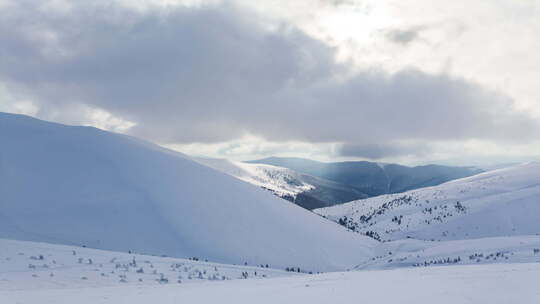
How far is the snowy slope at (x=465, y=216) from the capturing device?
56188 millimetres

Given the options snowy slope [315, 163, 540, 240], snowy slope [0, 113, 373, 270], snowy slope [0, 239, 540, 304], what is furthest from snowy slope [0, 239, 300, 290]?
snowy slope [315, 163, 540, 240]

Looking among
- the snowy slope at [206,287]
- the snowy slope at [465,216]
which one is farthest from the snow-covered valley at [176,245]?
the snowy slope at [465,216]

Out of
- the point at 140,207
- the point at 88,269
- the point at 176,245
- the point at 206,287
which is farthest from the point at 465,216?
the point at 206,287

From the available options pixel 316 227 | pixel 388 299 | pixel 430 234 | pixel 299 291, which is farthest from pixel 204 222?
pixel 430 234

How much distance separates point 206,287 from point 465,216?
191ft

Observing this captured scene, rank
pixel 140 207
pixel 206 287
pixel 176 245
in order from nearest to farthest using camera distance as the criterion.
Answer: pixel 206 287, pixel 176 245, pixel 140 207

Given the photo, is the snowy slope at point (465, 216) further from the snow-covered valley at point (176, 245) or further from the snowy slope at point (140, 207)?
the snowy slope at point (140, 207)

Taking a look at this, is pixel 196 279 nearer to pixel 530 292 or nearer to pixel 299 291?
pixel 299 291

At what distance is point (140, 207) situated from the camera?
24.7m

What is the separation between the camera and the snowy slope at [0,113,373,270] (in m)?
22.0

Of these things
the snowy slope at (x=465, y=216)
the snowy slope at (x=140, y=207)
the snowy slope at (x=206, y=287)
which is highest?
the snowy slope at (x=465, y=216)

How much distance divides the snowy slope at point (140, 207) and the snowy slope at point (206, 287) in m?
7.59

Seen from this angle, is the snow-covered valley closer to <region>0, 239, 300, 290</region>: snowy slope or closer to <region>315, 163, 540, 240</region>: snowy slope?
<region>0, 239, 300, 290</region>: snowy slope

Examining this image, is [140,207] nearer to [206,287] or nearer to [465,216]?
[206,287]
